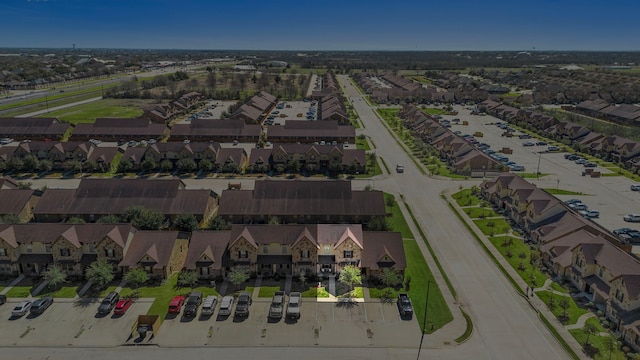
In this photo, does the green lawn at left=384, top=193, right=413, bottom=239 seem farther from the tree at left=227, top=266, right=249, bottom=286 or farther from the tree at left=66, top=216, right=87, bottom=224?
the tree at left=66, top=216, right=87, bottom=224

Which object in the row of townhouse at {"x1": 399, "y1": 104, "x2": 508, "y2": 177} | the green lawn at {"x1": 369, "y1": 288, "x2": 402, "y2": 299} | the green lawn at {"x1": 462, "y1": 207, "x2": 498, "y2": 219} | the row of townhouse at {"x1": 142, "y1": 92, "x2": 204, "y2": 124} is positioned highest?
the row of townhouse at {"x1": 142, "y1": 92, "x2": 204, "y2": 124}

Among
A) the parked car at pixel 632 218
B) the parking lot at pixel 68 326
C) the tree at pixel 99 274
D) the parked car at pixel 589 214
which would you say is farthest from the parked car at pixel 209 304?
the parked car at pixel 632 218

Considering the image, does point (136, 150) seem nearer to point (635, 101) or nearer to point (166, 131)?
point (166, 131)

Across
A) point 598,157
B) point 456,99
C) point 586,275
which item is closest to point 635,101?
point 456,99

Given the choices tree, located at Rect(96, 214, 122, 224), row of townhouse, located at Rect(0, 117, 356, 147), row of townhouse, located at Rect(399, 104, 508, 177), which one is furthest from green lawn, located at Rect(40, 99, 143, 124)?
tree, located at Rect(96, 214, 122, 224)

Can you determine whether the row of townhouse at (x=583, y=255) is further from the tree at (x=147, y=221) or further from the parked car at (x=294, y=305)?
the tree at (x=147, y=221)

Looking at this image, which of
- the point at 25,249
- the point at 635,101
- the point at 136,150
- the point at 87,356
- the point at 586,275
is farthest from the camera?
the point at 635,101
